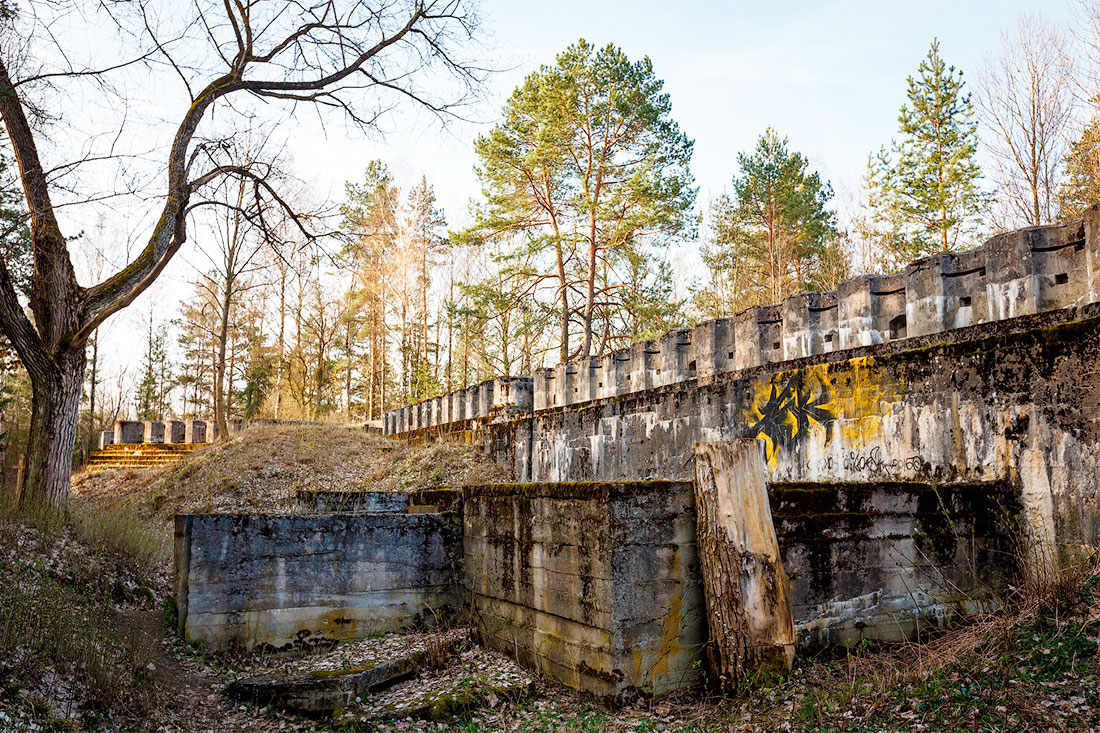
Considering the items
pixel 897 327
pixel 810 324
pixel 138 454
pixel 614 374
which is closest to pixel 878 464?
pixel 897 327

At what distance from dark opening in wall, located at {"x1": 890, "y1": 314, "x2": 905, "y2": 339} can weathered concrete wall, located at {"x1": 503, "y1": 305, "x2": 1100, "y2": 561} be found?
1.75ft

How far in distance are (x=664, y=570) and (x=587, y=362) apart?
890 cm

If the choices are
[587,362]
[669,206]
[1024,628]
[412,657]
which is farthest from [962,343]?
[669,206]

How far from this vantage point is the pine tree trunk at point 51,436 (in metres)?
10.7

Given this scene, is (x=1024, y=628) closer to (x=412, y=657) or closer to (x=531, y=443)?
(x=412, y=657)

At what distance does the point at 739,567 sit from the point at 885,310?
467 centimetres

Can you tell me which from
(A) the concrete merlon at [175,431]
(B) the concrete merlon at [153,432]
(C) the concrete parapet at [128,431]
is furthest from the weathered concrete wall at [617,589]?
(C) the concrete parapet at [128,431]

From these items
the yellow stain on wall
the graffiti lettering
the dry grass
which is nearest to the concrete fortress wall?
the yellow stain on wall

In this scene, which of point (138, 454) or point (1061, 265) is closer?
point (1061, 265)

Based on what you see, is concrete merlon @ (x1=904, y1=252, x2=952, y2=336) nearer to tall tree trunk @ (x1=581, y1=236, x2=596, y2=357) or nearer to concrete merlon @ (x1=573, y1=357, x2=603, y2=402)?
concrete merlon @ (x1=573, y1=357, x2=603, y2=402)

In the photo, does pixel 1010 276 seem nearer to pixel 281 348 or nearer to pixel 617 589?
pixel 617 589

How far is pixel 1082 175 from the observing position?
2272 cm

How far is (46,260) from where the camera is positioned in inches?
432

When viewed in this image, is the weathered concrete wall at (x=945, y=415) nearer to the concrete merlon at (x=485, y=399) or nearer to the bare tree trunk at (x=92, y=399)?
the concrete merlon at (x=485, y=399)
